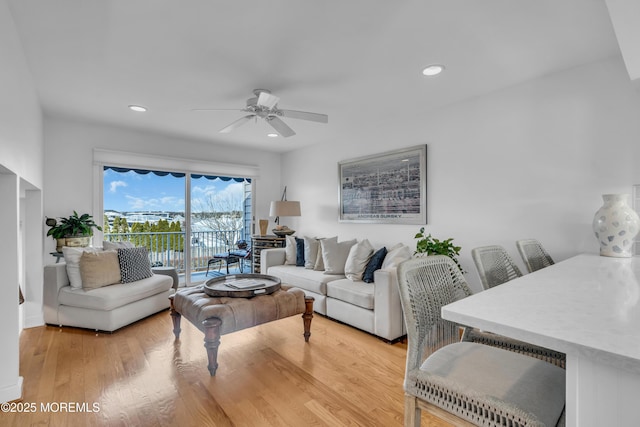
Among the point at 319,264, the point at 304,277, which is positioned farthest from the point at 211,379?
the point at 319,264

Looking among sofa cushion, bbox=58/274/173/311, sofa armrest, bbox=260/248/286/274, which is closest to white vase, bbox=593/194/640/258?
sofa armrest, bbox=260/248/286/274

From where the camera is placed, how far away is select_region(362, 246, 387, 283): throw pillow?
3410 mm

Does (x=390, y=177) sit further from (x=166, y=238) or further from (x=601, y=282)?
(x=166, y=238)

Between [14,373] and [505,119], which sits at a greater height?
[505,119]

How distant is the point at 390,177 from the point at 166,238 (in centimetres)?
Answer: 372

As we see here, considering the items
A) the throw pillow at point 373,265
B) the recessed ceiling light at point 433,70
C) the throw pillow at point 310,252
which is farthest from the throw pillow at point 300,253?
the recessed ceiling light at point 433,70

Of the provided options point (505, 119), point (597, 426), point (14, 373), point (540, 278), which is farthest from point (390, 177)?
point (14, 373)

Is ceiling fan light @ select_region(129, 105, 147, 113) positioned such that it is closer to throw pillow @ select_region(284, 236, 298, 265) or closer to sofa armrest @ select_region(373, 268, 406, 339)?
throw pillow @ select_region(284, 236, 298, 265)

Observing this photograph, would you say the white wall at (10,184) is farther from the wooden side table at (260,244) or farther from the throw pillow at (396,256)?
the wooden side table at (260,244)

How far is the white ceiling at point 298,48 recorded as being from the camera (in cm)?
183

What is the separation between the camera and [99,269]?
3.26 meters

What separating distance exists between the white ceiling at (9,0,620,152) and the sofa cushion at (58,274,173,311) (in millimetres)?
1955

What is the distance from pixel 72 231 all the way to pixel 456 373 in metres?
4.22

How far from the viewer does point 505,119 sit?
9.70 feet
